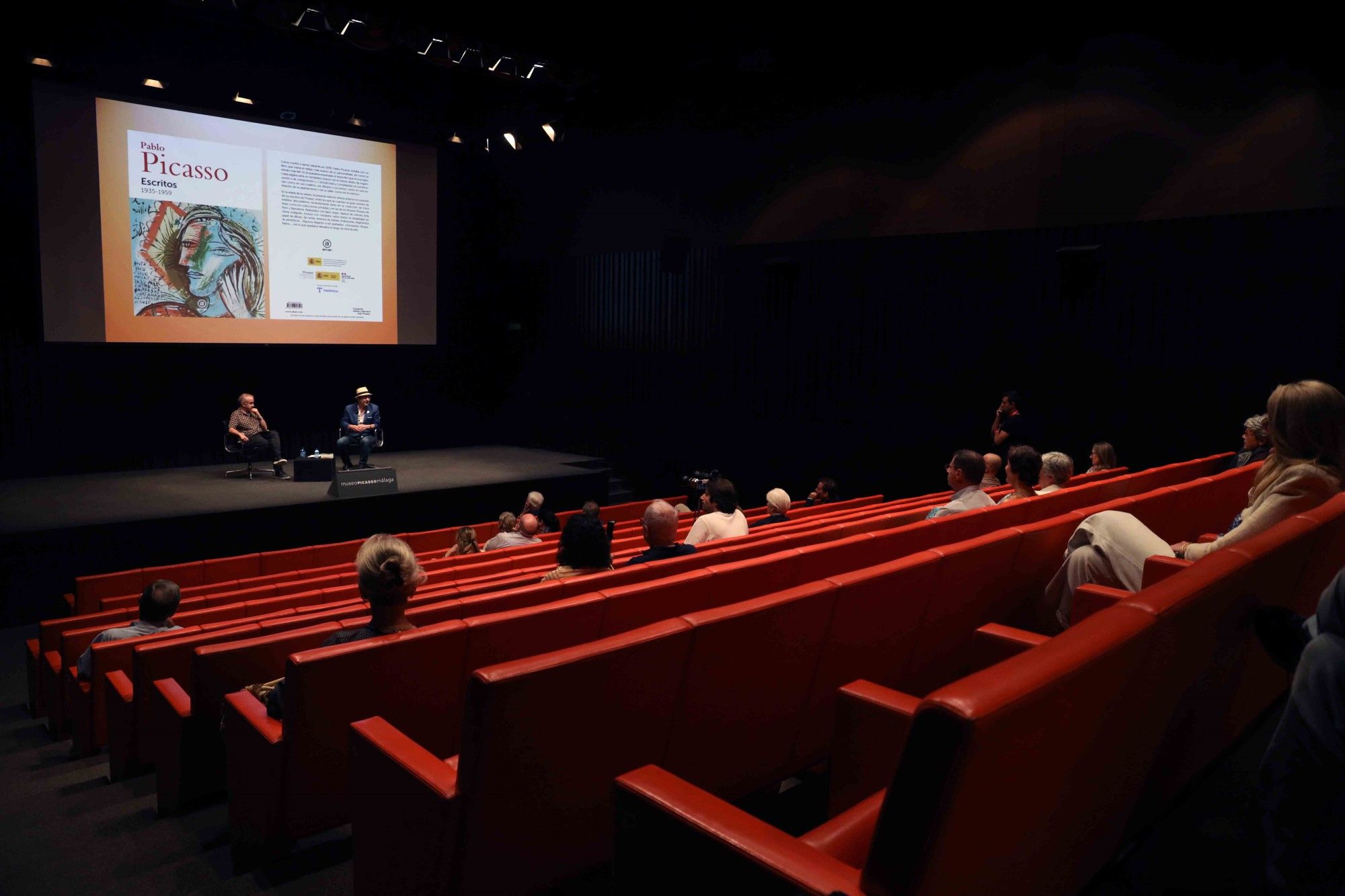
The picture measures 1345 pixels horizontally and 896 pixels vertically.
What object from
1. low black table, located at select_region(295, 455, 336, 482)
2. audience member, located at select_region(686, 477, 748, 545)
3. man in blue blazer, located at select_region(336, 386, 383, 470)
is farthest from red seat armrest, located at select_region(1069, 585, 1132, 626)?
man in blue blazer, located at select_region(336, 386, 383, 470)

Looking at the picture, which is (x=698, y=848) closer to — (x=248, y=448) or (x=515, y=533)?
(x=515, y=533)

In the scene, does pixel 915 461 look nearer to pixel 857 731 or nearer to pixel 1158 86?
pixel 1158 86

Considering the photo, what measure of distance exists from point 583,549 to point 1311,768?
2087mm

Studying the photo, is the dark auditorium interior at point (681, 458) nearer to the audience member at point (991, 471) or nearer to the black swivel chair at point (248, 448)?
the black swivel chair at point (248, 448)

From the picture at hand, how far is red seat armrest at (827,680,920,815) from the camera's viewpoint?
5.60ft

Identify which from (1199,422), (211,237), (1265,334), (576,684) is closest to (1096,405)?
(1199,422)

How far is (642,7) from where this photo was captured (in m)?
7.77

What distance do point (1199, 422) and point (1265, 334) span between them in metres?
0.77

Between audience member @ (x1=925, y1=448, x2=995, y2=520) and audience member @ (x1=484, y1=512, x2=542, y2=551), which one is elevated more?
audience member @ (x1=925, y1=448, x2=995, y2=520)

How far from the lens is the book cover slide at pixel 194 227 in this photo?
824 centimetres

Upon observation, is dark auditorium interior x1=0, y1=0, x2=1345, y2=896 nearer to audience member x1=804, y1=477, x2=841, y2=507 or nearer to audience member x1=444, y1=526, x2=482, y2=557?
audience member x1=444, y1=526, x2=482, y2=557

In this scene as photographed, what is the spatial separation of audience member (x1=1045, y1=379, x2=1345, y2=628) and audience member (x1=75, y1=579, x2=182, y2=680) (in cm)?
344

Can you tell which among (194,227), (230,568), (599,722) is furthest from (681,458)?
(599,722)

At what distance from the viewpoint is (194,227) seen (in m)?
8.50
